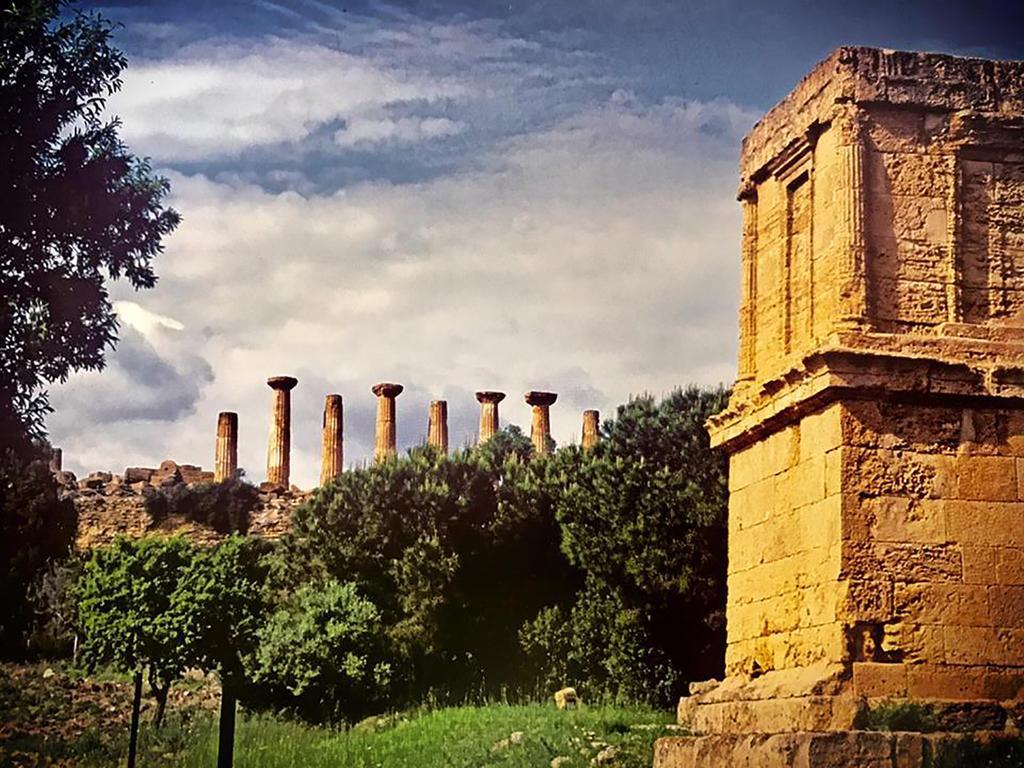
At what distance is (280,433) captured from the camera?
4169cm

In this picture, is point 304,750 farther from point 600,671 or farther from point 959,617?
point 959,617

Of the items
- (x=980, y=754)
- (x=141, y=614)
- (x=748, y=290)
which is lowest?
(x=980, y=754)

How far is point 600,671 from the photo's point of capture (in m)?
24.8

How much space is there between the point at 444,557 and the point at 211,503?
11.9 metres

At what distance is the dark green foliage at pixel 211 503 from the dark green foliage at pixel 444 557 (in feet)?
27.4

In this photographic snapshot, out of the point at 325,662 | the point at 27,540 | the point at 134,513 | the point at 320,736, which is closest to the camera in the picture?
the point at 320,736

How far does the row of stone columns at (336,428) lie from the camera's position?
4169 cm

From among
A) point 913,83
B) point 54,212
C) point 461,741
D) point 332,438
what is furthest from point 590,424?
point 913,83

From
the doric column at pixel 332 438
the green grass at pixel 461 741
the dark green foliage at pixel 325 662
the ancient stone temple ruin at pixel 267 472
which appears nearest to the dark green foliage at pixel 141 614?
the green grass at pixel 461 741

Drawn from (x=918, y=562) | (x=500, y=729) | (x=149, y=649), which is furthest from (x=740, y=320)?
(x=149, y=649)

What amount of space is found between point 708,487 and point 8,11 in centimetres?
1363

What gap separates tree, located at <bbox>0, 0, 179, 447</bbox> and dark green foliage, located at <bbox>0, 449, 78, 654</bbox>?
771 cm

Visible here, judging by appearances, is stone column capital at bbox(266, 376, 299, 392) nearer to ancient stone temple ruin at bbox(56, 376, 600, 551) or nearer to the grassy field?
ancient stone temple ruin at bbox(56, 376, 600, 551)

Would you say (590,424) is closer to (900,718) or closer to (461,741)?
(461,741)
